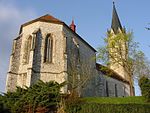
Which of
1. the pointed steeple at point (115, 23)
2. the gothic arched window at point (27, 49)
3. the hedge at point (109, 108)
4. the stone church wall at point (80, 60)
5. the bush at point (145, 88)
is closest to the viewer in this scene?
the hedge at point (109, 108)

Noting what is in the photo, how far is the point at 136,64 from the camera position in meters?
33.7

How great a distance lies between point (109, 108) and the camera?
18.5 meters

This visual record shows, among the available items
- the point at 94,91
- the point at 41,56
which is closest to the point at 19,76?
the point at 41,56

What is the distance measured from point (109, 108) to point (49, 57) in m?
14.1

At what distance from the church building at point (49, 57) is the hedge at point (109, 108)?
890 cm

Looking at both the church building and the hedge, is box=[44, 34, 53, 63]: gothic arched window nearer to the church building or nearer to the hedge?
the church building

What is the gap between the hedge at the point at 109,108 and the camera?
60.1 ft

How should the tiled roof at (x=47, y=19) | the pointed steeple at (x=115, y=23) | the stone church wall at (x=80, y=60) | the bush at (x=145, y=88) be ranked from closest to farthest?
the bush at (x=145, y=88) < the stone church wall at (x=80, y=60) < the tiled roof at (x=47, y=19) < the pointed steeple at (x=115, y=23)

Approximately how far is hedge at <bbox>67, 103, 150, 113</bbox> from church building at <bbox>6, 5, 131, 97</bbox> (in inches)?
351

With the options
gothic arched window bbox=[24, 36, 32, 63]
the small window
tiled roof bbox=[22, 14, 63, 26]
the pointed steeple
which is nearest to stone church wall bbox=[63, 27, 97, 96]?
tiled roof bbox=[22, 14, 63, 26]

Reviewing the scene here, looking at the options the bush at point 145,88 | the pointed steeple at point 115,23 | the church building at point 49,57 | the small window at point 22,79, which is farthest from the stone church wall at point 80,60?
the pointed steeple at point 115,23

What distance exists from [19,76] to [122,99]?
1244cm

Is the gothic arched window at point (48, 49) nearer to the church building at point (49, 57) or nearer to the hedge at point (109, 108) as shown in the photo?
the church building at point (49, 57)

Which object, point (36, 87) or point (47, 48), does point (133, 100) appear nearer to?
point (36, 87)
